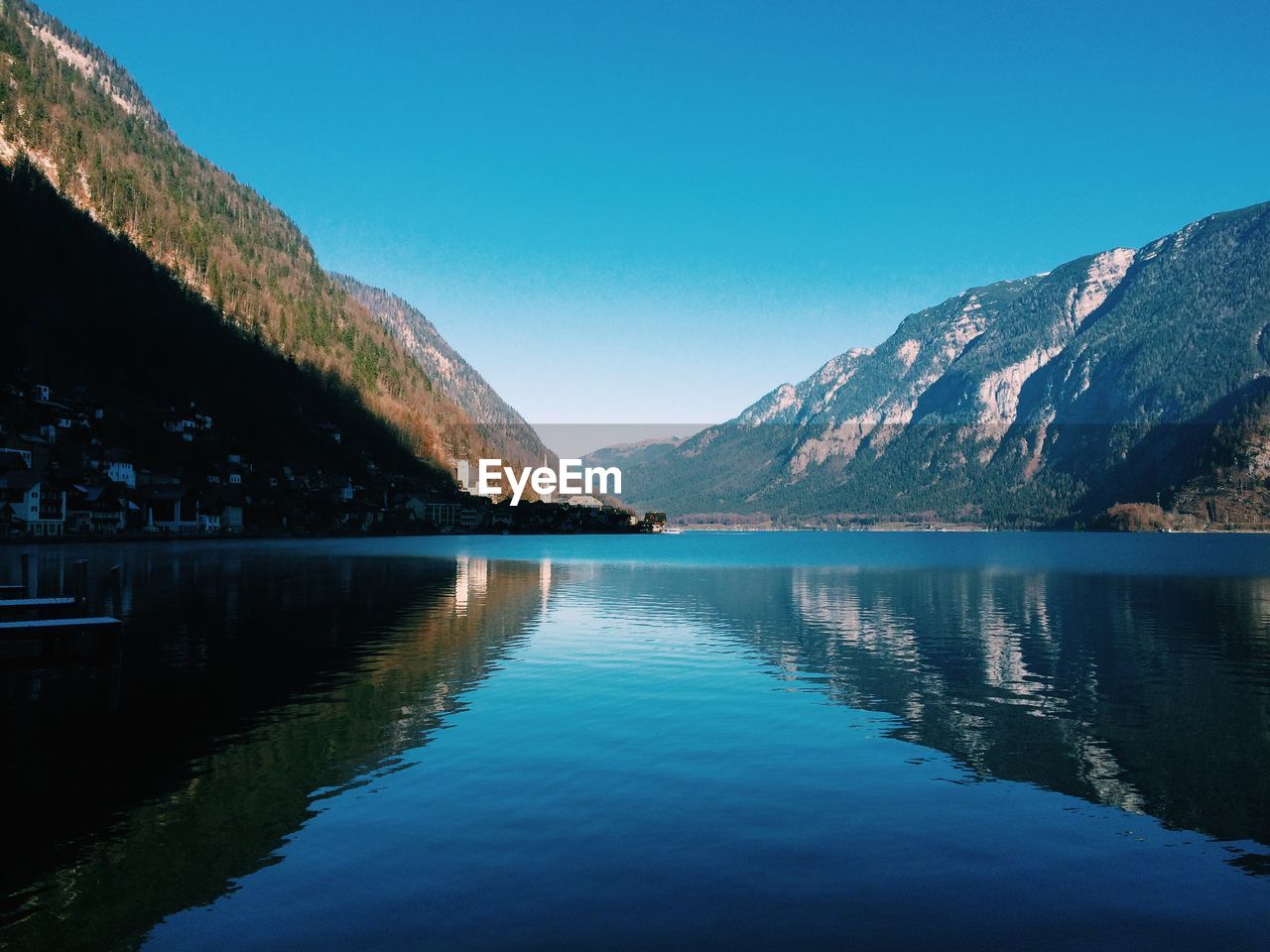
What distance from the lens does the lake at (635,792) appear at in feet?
51.2

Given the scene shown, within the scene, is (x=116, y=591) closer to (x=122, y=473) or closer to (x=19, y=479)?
(x=19, y=479)

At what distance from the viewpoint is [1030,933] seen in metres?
15.1

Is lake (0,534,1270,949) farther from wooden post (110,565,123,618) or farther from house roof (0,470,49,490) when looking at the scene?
house roof (0,470,49,490)

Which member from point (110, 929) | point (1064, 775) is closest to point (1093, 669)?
point (1064, 775)

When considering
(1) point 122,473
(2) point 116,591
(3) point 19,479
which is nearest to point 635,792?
(2) point 116,591

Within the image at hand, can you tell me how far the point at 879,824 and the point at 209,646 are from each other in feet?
120

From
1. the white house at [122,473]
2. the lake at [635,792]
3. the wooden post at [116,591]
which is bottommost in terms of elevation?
the lake at [635,792]

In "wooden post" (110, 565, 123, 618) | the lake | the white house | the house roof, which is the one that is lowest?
the lake

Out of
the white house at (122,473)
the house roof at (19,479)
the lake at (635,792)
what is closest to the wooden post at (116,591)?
the lake at (635,792)

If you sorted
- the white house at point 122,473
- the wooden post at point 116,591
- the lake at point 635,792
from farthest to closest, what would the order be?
the white house at point 122,473, the wooden post at point 116,591, the lake at point 635,792

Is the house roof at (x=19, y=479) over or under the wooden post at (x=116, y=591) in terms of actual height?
over

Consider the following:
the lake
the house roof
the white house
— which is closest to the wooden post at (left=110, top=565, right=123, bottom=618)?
the lake

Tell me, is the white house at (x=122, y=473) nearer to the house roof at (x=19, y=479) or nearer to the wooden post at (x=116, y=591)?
the house roof at (x=19, y=479)

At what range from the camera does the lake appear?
51.2ft
